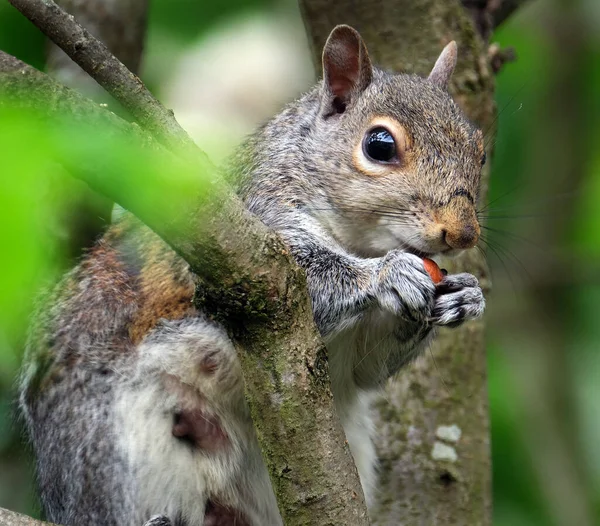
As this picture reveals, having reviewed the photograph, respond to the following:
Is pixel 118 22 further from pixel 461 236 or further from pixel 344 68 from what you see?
pixel 461 236

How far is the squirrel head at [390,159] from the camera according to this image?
2.54 metres

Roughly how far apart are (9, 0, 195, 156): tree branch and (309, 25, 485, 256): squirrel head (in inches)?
41.1

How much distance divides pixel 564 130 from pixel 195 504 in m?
2.79

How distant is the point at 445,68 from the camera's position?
3.20 m

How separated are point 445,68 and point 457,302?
44.7 inches

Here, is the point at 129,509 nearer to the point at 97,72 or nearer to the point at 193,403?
the point at 193,403

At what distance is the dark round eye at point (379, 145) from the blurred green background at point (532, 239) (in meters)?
0.71

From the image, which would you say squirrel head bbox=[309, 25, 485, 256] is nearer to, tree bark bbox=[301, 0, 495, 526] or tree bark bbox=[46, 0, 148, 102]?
tree bark bbox=[301, 0, 495, 526]

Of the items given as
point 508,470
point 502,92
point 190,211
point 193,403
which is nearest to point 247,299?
point 190,211

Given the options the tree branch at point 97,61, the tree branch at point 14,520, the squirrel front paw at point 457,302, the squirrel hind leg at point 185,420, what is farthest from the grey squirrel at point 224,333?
the tree branch at point 97,61

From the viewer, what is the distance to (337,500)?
1917 millimetres

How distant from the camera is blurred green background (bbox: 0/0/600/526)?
377 centimetres

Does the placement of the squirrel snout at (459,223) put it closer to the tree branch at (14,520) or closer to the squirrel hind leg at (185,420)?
the squirrel hind leg at (185,420)

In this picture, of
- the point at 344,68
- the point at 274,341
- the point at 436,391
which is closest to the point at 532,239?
the point at 436,391
